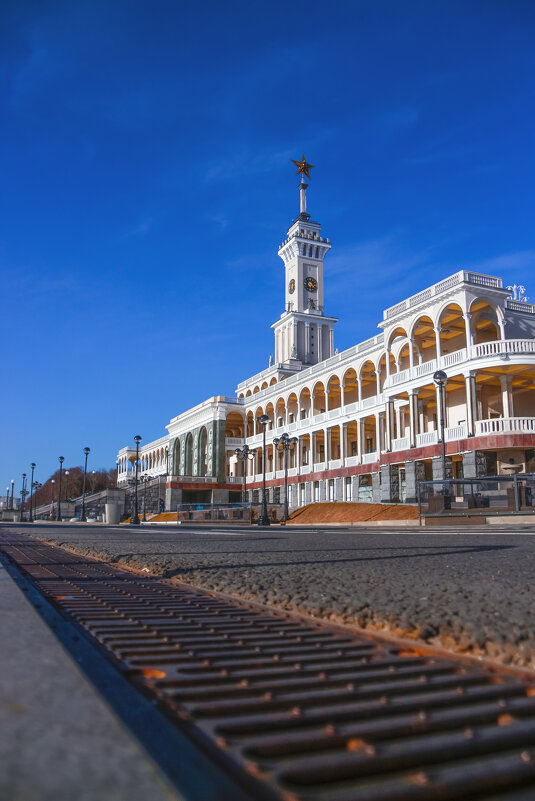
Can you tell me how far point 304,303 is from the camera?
72812mm

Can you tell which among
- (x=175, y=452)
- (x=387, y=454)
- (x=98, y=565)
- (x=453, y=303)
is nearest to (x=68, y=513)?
(x=175, y=452)

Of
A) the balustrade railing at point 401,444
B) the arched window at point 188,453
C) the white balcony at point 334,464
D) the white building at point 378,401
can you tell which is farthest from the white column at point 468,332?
the arched window at point 188,453

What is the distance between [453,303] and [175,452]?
167ft

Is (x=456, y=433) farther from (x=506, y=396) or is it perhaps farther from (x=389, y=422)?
(x=389, y=422)

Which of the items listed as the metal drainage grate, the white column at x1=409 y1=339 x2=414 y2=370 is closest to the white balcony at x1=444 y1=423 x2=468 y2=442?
the white column at x1=409 y1=339 x2=414 y2=370

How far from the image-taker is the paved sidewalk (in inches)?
39.1

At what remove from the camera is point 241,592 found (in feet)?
15.2

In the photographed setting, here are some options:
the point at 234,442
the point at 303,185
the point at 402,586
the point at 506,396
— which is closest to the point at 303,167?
the point at 303,185

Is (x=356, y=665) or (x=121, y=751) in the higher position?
(x=121, y=751)

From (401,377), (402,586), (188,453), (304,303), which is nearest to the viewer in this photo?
(402,586)

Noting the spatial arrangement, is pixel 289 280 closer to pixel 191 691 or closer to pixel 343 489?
pixel 343 489

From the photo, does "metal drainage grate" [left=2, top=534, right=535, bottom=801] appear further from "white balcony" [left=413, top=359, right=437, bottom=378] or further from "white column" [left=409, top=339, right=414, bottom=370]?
"white column" [left=409, top=339, right=414, bottom=370]

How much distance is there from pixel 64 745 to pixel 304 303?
239 feet

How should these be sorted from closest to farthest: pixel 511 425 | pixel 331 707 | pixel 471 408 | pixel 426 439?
pixel 331 707 → pixel 511 425 → pixel 471 408 → pixel 426 439
